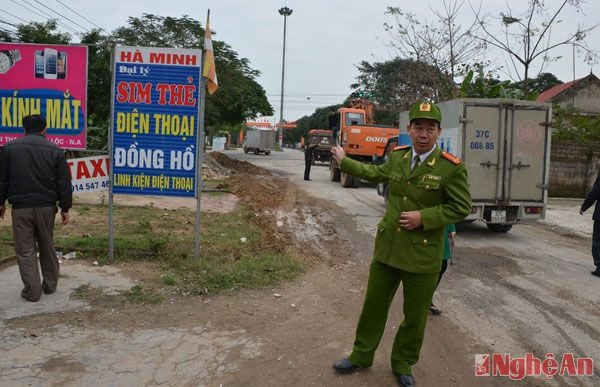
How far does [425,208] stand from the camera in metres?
3.55

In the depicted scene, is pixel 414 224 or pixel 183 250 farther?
pixel 183 250

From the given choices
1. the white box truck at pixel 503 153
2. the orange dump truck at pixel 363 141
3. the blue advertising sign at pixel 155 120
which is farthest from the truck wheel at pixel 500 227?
the orange dump truck at pixel 363 141

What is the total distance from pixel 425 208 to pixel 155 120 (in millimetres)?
4239

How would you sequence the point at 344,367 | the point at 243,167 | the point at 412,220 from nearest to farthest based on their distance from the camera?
the point at 412,220, the point at 344,367, the point at 243,167

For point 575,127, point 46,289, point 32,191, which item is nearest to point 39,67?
point 32,191

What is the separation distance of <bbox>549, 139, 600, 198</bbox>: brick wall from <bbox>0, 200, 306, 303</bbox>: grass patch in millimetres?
13165

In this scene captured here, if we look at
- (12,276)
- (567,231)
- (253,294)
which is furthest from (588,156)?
(12,276)

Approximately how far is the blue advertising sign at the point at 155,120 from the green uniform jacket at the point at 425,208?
12.1ft

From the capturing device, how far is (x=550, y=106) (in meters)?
10.2

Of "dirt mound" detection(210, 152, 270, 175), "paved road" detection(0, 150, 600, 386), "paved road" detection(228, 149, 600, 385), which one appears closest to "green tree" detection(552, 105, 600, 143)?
"paved road" detection(228, 149, 600, 385)

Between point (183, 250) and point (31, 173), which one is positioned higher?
point (31, 173)

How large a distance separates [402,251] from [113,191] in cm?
446

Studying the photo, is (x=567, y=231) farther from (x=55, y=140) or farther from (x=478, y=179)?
(x=55, y=140)

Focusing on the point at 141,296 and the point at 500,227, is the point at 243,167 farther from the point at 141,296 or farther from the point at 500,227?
the point at 141,296
